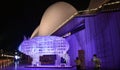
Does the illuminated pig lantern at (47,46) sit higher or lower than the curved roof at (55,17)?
lower

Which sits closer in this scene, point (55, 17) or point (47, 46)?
point (47, 46)

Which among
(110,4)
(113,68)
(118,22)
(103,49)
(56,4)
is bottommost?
(113,68)

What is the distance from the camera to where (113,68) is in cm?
2303

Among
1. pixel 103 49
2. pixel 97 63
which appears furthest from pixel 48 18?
pixel 97 63

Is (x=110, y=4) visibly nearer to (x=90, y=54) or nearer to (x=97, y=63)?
(x=90, y=54)

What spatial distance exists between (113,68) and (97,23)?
494 centimetres

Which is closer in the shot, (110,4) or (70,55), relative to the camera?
(110,4)

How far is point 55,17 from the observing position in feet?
125

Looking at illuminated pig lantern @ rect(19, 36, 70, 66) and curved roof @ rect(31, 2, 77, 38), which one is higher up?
curved roof @ rect(31, 2, 77, 38)

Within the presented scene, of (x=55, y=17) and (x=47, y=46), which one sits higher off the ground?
(x=55, y=17)

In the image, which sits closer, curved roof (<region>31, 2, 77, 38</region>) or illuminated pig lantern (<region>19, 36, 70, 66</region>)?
illuminated pig lantern (<region>19, 36, 70, 66</region>)

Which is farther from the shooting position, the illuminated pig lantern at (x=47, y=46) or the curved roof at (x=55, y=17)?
the curved roof at (x=55, y=17)

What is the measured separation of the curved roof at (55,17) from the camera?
37312mm

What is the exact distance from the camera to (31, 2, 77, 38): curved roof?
37.3 meters
